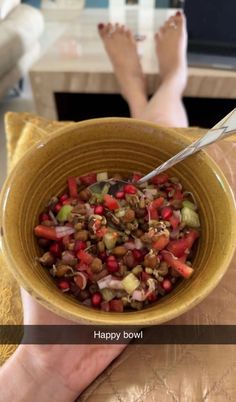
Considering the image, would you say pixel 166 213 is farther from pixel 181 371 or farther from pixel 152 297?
pixel 181 371

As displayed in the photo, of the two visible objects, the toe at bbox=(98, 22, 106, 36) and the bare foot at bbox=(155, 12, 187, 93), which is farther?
the toe at bbox=(98, 22, 106, 36)

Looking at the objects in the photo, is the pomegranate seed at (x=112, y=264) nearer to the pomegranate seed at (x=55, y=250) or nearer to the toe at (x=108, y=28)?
the pomegranate seed at (x=55, y=250)

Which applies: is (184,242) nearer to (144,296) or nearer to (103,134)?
(144,296)

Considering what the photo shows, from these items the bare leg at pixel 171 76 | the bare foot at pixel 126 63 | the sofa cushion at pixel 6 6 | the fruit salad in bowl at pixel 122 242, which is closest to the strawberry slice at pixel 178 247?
the fruit salad in bowl at pixel 122 242

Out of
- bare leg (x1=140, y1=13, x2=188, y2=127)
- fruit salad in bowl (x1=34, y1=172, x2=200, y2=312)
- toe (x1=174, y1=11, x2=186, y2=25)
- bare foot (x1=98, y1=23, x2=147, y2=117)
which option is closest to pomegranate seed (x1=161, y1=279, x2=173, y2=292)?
fruit salad in bowl (x1=34, y1=172, x2=200, y2=312)

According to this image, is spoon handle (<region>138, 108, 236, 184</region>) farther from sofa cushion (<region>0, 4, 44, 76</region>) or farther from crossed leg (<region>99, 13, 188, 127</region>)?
sofa cushion (<region>0, 4, 44, 76</region>)

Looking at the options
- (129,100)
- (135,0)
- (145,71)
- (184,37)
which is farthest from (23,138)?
(135,0)
